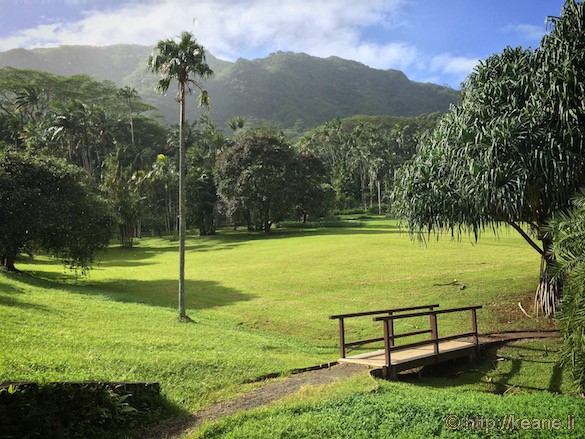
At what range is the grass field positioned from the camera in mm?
9242

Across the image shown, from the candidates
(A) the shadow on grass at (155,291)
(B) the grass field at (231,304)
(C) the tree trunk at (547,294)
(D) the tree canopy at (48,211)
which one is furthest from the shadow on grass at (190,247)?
(C) the tree trunk at (547,294)

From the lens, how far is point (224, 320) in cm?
1844

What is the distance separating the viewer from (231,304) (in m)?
21.1

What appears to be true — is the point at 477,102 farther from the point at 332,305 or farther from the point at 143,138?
the point at 143,138

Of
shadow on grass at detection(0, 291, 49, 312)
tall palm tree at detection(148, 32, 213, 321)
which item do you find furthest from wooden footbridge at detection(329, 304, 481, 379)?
shadow on grass at detection(0, 291, 49, 312)

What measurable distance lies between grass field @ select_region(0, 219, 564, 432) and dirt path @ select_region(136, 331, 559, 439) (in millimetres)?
505

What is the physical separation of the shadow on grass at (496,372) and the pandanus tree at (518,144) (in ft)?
9.77

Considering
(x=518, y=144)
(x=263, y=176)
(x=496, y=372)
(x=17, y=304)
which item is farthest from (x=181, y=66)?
(x=263, y=176)

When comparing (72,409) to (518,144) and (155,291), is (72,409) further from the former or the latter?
(155,291)

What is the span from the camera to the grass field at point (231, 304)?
924 cm

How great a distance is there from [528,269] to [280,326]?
1440 centimetres

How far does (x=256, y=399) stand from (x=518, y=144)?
12.2 meters

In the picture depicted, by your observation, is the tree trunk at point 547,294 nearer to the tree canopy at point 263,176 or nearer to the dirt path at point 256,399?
the dirt path at point 256,399

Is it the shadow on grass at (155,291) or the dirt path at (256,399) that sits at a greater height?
the dirt path at (256,399)
